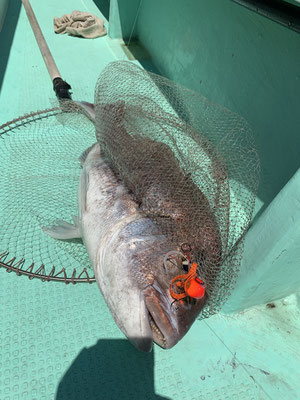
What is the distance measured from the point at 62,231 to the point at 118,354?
1.11 metres

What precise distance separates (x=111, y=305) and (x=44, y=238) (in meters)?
1.30

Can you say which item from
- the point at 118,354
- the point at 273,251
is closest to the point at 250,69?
the point at 273,251

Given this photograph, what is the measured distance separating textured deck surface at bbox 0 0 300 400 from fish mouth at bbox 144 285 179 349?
0.80 meters

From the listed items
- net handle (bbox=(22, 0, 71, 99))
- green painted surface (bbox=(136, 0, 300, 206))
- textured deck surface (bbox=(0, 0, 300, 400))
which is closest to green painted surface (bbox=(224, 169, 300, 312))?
textured deck surface (bbox=(0, 0, 300, 400))

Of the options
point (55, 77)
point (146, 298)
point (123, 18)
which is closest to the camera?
point (146, 298)

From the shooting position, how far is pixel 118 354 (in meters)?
2.14

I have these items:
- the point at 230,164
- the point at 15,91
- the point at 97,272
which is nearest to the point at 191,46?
the point at 230,164

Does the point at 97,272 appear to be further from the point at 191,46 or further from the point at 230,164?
the point at 191,46

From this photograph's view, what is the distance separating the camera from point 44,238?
2699 millimetres

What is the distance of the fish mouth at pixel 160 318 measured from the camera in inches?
56.8

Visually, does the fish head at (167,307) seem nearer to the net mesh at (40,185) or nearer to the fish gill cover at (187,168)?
the fish gill cover at (187,168)

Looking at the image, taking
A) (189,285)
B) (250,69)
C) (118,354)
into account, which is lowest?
(118,354)

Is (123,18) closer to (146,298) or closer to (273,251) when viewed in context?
(273,251)

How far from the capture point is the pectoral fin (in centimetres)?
243
